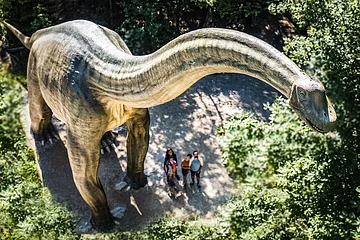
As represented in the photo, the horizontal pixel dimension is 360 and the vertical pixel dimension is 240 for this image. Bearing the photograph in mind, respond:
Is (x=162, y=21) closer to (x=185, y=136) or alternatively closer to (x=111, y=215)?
(x=185, y=136)

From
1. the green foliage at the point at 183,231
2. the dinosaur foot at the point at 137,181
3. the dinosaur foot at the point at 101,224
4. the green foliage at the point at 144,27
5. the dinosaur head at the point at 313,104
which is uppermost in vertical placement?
the green foliage at the point at 144,27

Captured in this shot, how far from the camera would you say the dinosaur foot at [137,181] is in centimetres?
888

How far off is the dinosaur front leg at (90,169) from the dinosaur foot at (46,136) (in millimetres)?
2080

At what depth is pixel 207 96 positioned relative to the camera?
11016 millimetres

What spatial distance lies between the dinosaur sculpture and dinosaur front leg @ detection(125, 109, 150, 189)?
0.02 m

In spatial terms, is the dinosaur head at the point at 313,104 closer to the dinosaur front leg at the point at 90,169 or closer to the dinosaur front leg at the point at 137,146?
the dinosaur front leg at the point at 90,169

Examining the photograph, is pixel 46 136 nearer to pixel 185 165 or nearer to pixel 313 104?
pixel 185 165

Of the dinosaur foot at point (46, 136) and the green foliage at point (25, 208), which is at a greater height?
the dinosaur foot at point (46, 136)

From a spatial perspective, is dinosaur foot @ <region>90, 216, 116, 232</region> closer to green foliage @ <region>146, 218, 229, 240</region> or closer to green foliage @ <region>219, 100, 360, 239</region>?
green foliage @ <region>146, 218, 229, 240</region>

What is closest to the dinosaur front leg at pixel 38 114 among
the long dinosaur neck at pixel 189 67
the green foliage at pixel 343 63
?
the long dinosaur neck at pixel 189 67

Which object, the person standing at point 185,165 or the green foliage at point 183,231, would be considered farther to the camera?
the person standing at point 185,165

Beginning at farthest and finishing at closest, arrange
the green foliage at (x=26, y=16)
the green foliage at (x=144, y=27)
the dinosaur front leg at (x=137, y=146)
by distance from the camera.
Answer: the green foliage at (x=144, y=27) → the green foliage at (x=26, y=16) → the dinosaur front leg at (x=137, y=146)

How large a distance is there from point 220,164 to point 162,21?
13.0 feet

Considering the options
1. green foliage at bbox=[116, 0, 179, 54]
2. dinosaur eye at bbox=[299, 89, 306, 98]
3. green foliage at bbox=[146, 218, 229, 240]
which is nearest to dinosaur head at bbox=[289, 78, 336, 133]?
dinosaur eye at bbox=[299, 89, 306, 98]
